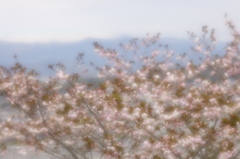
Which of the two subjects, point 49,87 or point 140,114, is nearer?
point 140,114

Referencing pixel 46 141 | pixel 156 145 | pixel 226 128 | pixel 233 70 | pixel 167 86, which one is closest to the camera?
pixel 226 128

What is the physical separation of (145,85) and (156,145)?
2.67m

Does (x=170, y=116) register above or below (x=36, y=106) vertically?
above

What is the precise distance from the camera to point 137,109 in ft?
23.7

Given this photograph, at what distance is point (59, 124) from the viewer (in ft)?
31.7

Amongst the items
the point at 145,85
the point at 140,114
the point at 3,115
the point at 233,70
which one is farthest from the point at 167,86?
the point at 3,115

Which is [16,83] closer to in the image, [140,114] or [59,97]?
[59,97]

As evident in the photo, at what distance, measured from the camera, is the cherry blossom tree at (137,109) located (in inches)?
293

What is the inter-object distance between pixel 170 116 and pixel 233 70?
4614 mm

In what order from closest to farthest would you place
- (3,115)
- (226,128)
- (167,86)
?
(226,128) → (167,86) → (3,115)

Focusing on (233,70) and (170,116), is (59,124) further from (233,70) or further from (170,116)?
(233,70)

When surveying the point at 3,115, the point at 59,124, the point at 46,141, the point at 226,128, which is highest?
the point at 226,128

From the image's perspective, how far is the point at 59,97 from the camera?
9.65 metres

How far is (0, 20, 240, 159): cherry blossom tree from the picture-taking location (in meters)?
7.43
